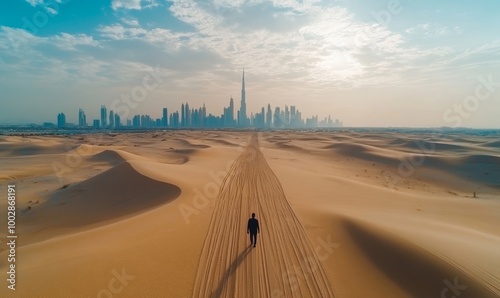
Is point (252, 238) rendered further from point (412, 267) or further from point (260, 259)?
point (412, 267)

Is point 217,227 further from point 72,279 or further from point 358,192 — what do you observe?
point 358,192

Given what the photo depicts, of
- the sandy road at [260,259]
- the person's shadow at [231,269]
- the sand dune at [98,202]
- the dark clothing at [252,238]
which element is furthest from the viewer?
the sand dune at [98,202]

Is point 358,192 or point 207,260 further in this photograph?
point 358,192

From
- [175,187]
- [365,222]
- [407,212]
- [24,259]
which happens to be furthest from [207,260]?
[407,212]

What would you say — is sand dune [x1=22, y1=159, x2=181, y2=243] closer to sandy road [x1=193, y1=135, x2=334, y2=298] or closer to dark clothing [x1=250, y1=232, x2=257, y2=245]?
sandy road [x1=193, y1=135, x2=334, y2=298]

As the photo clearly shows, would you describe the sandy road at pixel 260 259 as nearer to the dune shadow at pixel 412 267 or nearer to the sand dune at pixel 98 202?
the dune shadow at pixel 412 267

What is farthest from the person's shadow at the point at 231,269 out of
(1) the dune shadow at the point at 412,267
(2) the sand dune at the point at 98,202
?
(2) the sand dune at the point at 98,202

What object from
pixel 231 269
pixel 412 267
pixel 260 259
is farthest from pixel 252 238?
pixel 412 267
